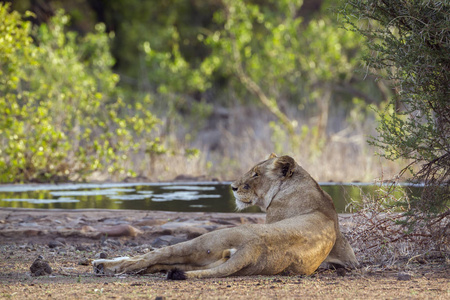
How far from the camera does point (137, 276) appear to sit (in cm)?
462

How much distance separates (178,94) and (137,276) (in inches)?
697

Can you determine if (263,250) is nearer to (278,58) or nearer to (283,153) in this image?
(283,153)

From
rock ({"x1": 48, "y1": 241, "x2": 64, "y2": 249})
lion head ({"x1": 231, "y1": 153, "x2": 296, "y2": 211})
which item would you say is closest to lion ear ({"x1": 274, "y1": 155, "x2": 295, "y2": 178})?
lion head ({"x1": 231, "y1": 153, "x2": 296, "y2": 211})

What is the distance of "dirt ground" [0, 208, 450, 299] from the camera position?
3.94 m

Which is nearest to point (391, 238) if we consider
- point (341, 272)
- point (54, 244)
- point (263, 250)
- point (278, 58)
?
point (341, 272)

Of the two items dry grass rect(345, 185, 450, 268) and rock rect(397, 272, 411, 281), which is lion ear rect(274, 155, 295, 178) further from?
rock rect(397, 272, 411, 281)

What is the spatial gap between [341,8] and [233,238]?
2.28 meters

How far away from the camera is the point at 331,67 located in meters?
18.8

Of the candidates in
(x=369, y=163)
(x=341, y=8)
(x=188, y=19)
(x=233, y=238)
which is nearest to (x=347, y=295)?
(x=233, y=238)

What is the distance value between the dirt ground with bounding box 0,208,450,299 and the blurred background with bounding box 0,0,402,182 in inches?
92.1

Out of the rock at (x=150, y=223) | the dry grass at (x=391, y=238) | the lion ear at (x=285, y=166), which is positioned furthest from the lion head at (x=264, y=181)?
the rock at (x=150, y=223)

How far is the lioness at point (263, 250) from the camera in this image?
439 cm

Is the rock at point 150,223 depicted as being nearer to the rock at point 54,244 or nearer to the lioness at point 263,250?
the rock at point 54,244

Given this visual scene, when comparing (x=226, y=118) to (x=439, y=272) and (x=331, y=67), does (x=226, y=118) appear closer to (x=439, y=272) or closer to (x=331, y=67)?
(x=331, y=67)
